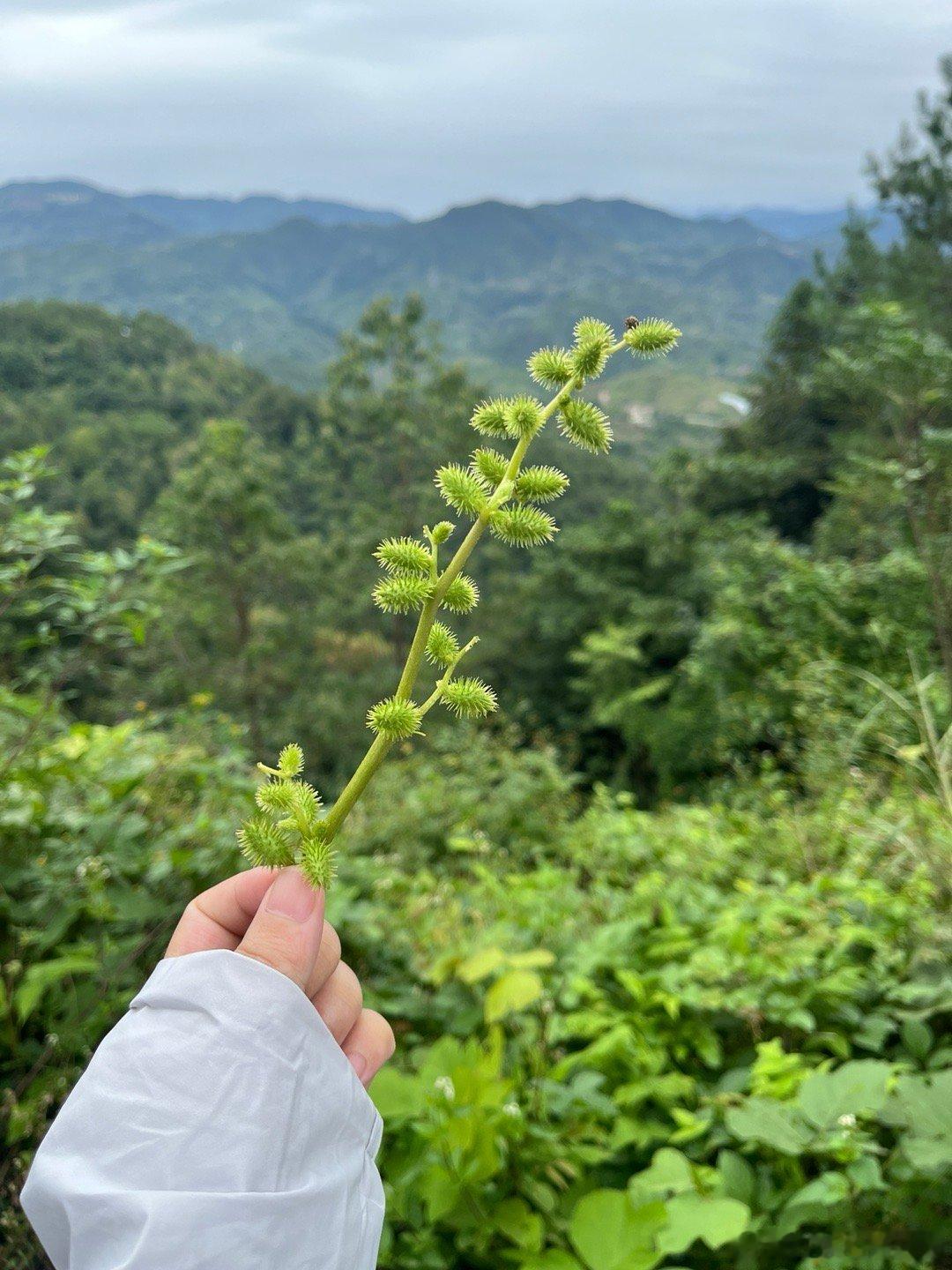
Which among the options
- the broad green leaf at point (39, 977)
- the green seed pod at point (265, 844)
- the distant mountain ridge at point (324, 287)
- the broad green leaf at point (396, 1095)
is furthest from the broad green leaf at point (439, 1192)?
the distant mountain ridge at point (324, 287)

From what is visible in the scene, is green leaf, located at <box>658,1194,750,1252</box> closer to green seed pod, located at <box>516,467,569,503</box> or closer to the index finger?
the index finger

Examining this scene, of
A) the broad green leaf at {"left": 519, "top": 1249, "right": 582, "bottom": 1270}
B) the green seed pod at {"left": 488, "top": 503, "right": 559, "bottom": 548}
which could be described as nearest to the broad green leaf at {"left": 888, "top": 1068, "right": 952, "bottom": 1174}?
the broad green leaf at {"left": 519, "top": 1249, "right": 582, "bottom": 1270}

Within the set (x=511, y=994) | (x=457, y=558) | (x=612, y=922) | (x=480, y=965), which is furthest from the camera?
(x=612, y=922)

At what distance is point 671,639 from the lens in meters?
18.0

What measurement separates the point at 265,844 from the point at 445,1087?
53.8 inches

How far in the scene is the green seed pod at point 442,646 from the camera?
708 millimetres

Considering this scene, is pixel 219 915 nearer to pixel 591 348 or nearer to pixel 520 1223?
pixel 591 348

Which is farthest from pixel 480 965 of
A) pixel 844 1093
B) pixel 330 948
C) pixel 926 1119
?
pixel 330 948

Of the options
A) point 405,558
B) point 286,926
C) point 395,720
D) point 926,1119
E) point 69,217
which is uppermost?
point 69,217

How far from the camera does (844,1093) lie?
1695mm

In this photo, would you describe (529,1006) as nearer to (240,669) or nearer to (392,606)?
(392,606)

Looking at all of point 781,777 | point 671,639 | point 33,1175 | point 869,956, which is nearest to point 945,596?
point 781,777

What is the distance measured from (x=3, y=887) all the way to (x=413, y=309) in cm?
2036

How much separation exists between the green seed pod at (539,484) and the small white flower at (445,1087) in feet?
4.72
